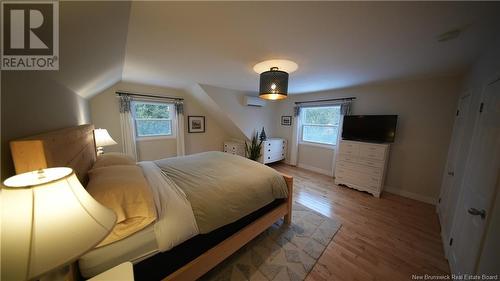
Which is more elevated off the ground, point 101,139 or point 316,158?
point 101,139

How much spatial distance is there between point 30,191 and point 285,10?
1489mm

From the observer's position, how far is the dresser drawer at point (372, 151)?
9.34 feet

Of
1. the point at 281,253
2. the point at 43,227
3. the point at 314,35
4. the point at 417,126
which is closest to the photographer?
the point at 43,227

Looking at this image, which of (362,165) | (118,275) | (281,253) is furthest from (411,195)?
(118,275)

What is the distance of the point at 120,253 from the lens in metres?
1.03

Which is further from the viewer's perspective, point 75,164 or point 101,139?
point 101,139

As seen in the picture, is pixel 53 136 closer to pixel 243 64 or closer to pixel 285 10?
pixel 285 10

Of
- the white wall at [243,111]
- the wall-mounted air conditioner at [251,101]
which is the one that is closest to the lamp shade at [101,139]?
the white wall at [243,111]

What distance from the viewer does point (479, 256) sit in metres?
1.10

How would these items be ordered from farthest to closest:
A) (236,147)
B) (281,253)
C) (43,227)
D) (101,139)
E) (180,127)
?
(236,147)
(180,127)
(101,139)
(281,253)
(43,227)

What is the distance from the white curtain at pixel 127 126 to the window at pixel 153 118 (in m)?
0.21

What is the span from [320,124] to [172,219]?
3.99 m

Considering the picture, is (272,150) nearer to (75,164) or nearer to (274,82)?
(274,82)

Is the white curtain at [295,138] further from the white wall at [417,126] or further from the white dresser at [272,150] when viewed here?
the white wall at [417,126]
